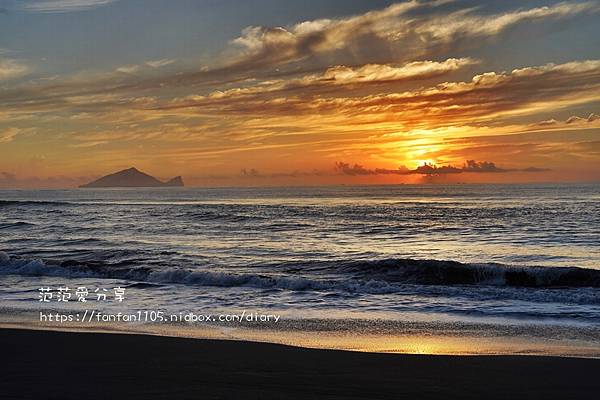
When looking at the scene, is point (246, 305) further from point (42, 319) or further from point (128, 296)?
point (42, 319)

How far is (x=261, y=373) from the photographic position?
294 inches

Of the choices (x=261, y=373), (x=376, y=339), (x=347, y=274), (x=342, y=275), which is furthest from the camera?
(x=347, y=274)

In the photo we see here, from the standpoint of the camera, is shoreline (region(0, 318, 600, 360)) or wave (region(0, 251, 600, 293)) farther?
wave (region(0, 251, 600, 293))

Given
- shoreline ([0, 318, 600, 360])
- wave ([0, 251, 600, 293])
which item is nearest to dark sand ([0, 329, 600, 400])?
shoreline ([0, 318, 600, 360])

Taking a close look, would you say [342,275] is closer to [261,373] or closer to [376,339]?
[376,339]

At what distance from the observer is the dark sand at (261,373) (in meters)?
6.62

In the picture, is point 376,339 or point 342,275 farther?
point 342,275

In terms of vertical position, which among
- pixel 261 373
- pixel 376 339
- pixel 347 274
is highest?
pixel 261 373

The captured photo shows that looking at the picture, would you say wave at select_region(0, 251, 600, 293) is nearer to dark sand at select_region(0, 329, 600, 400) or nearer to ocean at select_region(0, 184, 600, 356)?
ocean at select_region(0, 184, 600, 356)

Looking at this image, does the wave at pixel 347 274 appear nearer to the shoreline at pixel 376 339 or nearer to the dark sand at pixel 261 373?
the shoreline at pixel 376 339

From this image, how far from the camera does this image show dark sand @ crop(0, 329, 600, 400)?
6.62 meters

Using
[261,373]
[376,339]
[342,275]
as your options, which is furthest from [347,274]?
[261,373]

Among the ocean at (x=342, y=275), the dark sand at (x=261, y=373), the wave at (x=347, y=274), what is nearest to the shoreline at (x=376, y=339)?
the ocean at (x=342, y=275)

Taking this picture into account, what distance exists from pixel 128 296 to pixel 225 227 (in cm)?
2532
